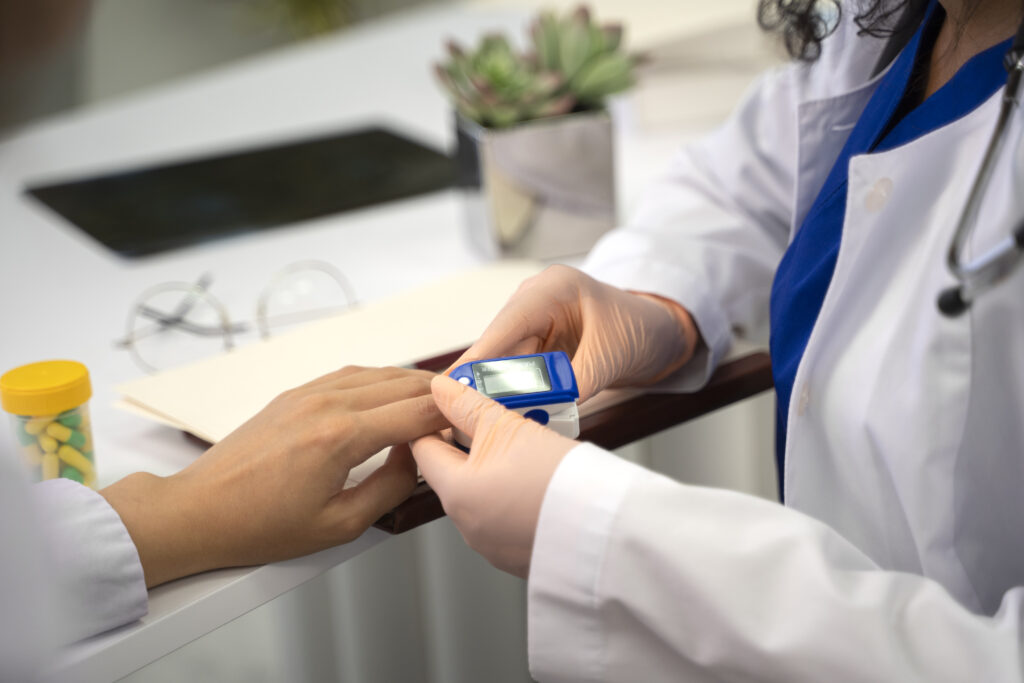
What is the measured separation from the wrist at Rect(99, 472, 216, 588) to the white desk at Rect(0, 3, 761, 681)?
15 millimetres

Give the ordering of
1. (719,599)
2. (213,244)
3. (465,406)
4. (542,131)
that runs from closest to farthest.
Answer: (719,599)
(465,406)
(542,131)
(213,244)

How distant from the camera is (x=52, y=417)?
2.37ft

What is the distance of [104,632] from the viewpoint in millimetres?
617

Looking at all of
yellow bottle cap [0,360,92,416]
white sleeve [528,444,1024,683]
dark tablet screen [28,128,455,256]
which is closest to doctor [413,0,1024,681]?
white sleeve [528,444,1024,683]

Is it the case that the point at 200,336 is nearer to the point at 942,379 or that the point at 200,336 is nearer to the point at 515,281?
the point at 515,281

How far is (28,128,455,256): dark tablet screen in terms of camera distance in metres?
1.37

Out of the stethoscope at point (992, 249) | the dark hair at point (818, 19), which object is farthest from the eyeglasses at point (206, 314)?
the stethoscope at point (992, 249)

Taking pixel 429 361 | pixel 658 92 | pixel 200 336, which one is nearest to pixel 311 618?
pixel 429 361

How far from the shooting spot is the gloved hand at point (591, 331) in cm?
78

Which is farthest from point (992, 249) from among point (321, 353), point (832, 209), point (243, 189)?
point (243, 189)

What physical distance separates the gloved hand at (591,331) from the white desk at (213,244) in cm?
20

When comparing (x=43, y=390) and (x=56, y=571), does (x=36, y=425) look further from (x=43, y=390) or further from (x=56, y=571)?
(x=56, y=571)

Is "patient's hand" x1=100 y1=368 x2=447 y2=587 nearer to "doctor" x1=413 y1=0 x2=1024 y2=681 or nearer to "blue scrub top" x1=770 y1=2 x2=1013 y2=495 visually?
"doctor" x1=413 y1=0 x2=1024 y2=681

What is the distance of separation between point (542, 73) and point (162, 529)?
777mm
